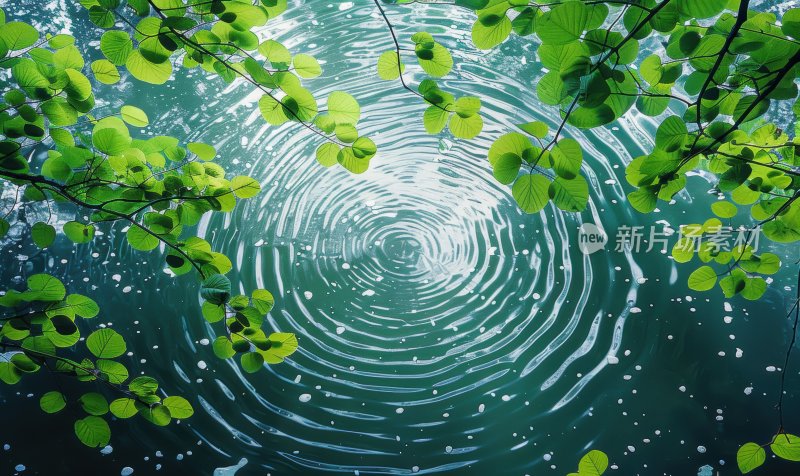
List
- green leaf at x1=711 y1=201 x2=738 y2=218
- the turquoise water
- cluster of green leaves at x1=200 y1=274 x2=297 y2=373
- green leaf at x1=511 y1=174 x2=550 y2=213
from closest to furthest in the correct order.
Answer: green leaf at x1=511 y1=174 x2=550 y2=213
cluster of green leaves at x1=200 y1=274 x2=297 y2=373
green leaf at x1=711 y1=201 x2=738 y2=218
the turquoise water

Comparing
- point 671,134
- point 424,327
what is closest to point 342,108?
point 671,134

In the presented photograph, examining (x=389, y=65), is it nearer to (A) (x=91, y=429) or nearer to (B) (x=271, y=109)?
(B) (x=271, y=109)

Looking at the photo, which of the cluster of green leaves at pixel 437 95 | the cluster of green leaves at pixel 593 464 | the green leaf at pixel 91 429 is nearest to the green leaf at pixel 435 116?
the cluster of green leaves at pixel 437 95

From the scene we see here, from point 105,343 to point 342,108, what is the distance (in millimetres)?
344

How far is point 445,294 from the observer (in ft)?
4.34

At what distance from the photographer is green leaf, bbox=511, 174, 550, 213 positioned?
467 millimetres

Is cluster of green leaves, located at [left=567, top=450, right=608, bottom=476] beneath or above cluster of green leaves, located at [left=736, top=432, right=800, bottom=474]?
beneath

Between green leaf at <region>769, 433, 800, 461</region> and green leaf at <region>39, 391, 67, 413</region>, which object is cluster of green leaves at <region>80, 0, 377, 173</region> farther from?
green leaf at <region>769, 433, 800, 461</region>

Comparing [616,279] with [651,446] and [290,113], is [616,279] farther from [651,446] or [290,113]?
[290,113]

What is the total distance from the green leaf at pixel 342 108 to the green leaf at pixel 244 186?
0.12 metres

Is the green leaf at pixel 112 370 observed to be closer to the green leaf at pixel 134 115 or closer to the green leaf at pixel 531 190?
the green leaf at pixel 134 115

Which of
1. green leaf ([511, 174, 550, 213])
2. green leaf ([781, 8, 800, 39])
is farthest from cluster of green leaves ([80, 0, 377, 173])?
green leaf ([781, 8, 800, 39])

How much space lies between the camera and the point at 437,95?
54 cm

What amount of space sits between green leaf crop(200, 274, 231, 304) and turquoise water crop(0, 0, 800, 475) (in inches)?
28.0
